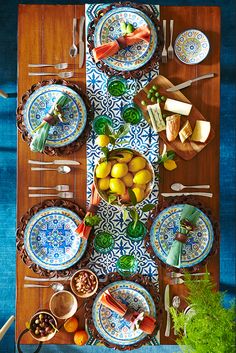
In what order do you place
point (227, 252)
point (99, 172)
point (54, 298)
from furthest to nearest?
point (227, 252) < point (54, 298) < point (99, 172)

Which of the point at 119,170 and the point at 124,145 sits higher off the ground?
the point at 124,145

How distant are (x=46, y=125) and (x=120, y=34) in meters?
0.51

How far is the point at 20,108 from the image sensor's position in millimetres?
2100

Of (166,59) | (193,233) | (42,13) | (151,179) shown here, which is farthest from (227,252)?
(42,13)

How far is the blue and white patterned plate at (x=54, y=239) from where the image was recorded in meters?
2.08

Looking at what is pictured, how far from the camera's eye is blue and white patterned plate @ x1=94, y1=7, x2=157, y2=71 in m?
2.07

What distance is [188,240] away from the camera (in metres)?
2.09

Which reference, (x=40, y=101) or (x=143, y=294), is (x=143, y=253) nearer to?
(x=143, y=294)

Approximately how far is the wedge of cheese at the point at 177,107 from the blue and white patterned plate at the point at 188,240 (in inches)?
16.3

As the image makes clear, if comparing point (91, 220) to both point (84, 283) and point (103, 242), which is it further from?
point (84, 283)

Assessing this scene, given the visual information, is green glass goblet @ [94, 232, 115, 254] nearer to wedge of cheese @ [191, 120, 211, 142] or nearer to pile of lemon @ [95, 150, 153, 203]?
pile of lemon @ [95, 150, 153, 203]

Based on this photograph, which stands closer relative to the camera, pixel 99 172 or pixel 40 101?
pixel 99 172

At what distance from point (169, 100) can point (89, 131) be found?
1.23 ft

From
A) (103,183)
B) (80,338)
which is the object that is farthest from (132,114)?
(80,338)
